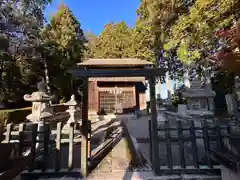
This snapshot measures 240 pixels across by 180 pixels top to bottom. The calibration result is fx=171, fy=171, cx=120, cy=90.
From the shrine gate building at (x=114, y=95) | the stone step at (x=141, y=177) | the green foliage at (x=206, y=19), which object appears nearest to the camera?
the stone step at (x=141, y=177)

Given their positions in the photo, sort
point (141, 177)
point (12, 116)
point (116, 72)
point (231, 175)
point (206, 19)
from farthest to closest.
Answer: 1. point (12, 116)
2. point (206, 19)
3. point (116, 72)
4. point (141, 177)
5. point (231, 175)

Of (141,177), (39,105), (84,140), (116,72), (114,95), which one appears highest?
(114,95)

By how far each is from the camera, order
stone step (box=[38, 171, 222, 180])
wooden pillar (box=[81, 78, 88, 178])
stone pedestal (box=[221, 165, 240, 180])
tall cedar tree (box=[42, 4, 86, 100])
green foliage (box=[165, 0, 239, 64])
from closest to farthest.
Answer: stone pedestal (box=[221, 165, 240, 180]) → stone step (box=[38, 171, 222, 180]) → wooden pillar (box=[81, 78, 88, 178]) → green foliage (box=[165, 0, 239, 64]) → tall cedar tree (box=[42, 4, 86, 100])

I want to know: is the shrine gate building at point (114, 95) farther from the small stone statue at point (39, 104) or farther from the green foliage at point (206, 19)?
the small stone statue at point (39, 104)

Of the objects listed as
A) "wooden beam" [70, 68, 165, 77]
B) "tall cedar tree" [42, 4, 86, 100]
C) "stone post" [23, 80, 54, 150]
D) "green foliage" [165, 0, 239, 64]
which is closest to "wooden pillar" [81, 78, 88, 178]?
"wooden beam" [70, 68, 165, 77]

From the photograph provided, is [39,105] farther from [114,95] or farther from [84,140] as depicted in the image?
[114,95]

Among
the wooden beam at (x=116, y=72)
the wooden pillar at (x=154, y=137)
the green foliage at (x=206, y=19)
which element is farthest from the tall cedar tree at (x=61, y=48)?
the wooden pillar at (x=154, y=137)

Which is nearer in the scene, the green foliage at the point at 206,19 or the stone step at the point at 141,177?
the stone step at the point at 141,177

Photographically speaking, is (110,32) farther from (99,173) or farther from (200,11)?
(99,173)

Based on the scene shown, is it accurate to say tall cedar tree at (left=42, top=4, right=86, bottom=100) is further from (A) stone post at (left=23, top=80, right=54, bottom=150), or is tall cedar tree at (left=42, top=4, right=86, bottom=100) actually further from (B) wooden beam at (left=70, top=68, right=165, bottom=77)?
(B) wooden beam at (left=70, top=68, right=165, bottom=77)

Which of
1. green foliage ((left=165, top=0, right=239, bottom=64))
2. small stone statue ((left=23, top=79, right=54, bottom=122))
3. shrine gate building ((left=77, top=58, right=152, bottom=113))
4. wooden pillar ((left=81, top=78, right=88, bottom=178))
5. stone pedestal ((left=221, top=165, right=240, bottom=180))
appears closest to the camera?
stone pedestal ((left=221, top=165, right=240, bottom=180))

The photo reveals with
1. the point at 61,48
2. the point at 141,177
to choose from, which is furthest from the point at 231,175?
the point at 61,48

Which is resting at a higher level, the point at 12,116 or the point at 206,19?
the point at 206,19

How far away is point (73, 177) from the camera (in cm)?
299
